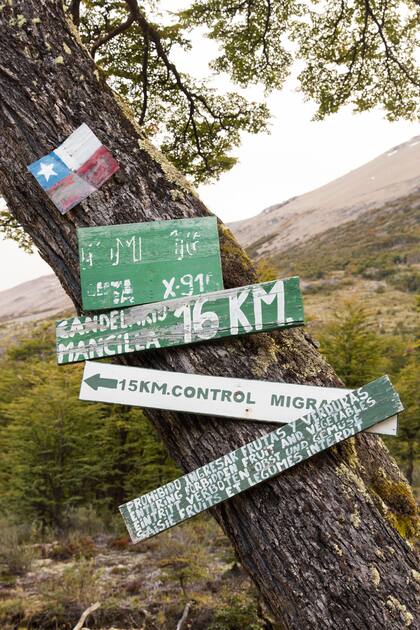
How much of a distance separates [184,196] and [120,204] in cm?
23

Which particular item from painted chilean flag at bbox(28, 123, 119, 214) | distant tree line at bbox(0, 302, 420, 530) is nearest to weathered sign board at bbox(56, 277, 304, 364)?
painted chilean flag at bbox(28, 123, 119, 214)

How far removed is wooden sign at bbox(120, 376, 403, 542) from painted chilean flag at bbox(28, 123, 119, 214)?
1016 millimetres

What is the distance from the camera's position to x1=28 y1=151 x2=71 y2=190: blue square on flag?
1.75 m

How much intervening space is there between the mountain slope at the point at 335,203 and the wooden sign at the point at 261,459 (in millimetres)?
69132

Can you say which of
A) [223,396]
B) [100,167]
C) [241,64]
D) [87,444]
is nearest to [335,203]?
[87,444]

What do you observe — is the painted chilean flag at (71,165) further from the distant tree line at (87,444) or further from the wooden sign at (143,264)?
the distant tree line at (87,444)

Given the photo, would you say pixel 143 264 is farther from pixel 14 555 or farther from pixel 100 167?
pixel 14 555

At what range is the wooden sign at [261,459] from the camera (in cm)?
151

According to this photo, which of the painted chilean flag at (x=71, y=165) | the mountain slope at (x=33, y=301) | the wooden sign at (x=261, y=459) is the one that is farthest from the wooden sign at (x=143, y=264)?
the mountain slope at (x=33, y=301)

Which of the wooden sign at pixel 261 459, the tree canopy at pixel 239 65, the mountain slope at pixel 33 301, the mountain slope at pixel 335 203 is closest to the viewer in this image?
the wooden sign at pixel 261 459

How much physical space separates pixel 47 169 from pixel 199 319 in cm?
75

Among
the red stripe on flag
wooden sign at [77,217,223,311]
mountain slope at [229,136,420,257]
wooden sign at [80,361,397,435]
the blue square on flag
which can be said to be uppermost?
the blue square on flag

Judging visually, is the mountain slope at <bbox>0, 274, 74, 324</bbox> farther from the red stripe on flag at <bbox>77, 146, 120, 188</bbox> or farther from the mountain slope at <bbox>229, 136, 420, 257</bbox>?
the red stripe on flag at <bbox>77, 146, 120, 188</bbox>

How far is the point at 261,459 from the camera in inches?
59.5
